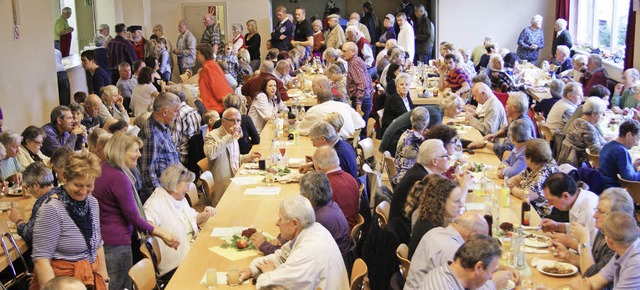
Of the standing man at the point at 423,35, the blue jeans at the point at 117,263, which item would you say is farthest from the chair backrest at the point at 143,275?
the standing man at the point at 423,35

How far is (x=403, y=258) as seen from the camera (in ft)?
18.1

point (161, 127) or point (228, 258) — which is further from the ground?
point (161, 127)

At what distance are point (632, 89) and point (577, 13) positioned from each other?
769cm

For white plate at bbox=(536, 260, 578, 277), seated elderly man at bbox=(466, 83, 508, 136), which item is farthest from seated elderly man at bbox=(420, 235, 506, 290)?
seated elderly man at bbox=(466, 83, 508, 136)

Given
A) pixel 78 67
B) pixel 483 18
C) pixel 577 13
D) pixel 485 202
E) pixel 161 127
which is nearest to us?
pixel 485 202

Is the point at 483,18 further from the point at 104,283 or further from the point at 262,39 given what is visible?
the point at 104,283

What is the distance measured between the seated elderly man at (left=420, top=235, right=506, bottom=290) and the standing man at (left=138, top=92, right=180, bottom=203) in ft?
11.9

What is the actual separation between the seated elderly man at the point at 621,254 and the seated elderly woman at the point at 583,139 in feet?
11.9

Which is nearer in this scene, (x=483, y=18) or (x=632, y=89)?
(x=632, y=89)

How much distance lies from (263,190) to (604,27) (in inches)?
442

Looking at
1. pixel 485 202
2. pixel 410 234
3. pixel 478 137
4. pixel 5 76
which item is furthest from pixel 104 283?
pixel 5 76

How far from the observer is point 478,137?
31.1ft

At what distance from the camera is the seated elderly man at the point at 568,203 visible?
5910 mm

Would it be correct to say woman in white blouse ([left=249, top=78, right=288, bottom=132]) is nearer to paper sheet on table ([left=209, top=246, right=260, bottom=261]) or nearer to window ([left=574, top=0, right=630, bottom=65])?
paper sheet on table ([left=209, top=246, right=260, bottom=261])
